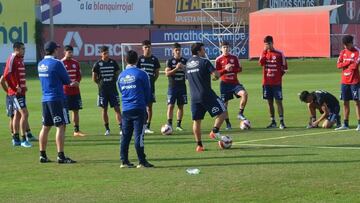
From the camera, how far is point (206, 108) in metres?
17.1

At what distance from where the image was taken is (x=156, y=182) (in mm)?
13008

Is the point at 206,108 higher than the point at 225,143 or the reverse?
higher

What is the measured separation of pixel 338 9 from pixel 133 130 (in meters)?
69.1

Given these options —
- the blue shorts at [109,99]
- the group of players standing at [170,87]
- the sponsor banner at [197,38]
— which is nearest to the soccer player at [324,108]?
the group of players standing at [170,87]

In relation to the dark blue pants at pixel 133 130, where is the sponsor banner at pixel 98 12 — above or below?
above

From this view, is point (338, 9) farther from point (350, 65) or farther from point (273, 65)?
point (350, 65)

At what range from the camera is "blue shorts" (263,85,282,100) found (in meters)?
22.4

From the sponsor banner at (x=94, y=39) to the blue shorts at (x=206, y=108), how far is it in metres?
51.8

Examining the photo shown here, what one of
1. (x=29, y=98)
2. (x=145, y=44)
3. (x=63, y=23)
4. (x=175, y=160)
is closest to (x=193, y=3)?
(x=63, y=23)

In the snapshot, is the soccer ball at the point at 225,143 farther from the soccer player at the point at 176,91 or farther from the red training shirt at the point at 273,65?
the red training shirt at the point at 273,65

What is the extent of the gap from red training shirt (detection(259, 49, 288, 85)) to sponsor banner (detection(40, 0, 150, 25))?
154 ft

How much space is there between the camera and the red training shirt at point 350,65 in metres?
20.5

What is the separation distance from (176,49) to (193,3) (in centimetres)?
5823

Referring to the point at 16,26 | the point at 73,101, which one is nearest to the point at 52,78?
the point at 73,101
